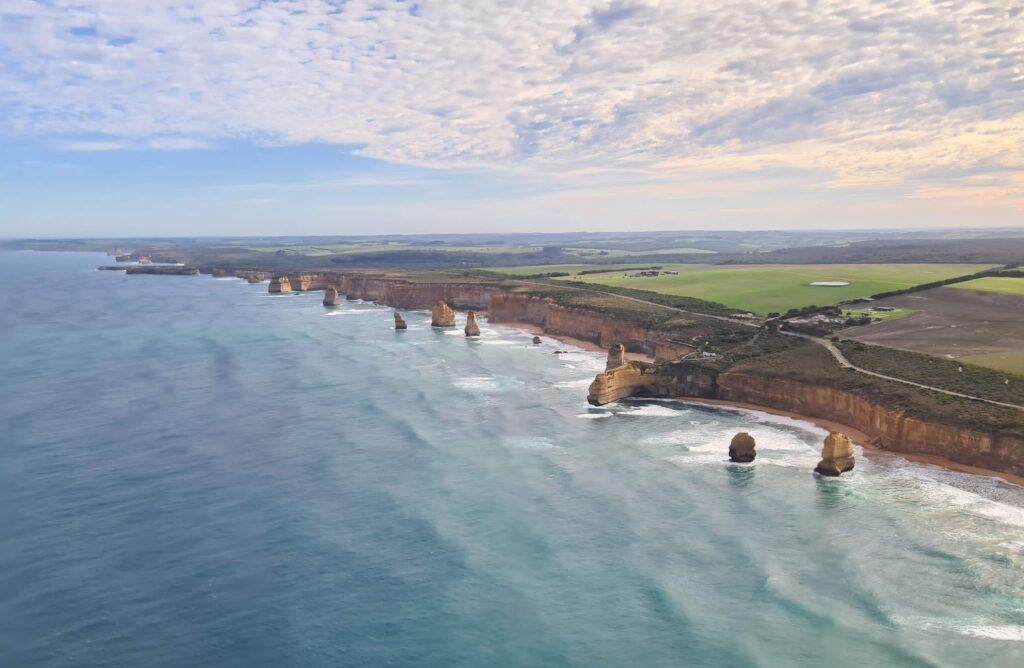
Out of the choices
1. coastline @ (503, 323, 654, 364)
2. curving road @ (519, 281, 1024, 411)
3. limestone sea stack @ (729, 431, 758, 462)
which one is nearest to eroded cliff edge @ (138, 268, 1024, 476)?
coastline @ (503, 323, 654, 364)

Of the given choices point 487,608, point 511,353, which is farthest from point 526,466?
point 511,353

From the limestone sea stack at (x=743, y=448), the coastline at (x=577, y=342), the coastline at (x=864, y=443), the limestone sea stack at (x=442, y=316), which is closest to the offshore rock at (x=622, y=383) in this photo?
the coastline at (x=864, y=443)

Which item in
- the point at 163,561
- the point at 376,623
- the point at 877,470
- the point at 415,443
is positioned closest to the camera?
the point at 376,623

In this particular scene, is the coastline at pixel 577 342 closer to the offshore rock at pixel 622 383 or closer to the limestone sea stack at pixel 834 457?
the offshore rock at pixel 622 383

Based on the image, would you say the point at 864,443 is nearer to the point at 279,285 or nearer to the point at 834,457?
the point at 834,457

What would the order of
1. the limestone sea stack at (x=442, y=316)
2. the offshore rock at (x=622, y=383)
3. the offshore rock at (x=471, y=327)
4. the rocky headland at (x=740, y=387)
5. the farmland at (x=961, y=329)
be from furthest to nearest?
the limestone sea stack at (x=442, y=316), the offshore rock at (x=471, y=327), the farmland at (x=961, y=329), the offshore rock at (x=622, y=383), the rocky headland at (x=740, y=387)

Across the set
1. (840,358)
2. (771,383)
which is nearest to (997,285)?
(840,358)

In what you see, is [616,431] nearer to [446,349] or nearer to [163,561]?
[163,561]
